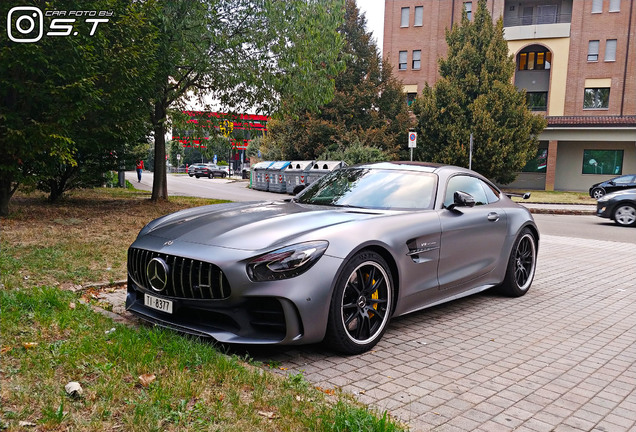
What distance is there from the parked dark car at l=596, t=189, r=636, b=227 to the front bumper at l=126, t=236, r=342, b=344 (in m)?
15.4

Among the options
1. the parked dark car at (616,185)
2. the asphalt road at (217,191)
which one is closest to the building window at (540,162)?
the parked dark car at (616,185)

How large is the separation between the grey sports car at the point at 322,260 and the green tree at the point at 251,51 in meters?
10.2

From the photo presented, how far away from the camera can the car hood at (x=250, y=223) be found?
4086 millimetres

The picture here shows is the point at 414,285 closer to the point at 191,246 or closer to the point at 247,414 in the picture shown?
the point at 191,246

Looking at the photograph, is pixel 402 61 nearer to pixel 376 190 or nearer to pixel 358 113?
pixel 358 113

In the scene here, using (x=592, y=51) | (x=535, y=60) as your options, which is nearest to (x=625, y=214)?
(x=592, y=51)

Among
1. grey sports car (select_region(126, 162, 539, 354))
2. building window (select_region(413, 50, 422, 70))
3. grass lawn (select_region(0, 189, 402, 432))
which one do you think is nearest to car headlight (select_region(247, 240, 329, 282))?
grey sports car (select_region(126, 162, 539, 354))

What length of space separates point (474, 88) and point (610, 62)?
44.9 feet

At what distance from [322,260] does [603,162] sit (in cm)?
4194

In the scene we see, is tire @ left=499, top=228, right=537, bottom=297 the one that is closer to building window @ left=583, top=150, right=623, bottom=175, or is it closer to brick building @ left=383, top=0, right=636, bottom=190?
brick building @ left=383, top=0, right=636, bottom=190

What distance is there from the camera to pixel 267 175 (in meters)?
33.5

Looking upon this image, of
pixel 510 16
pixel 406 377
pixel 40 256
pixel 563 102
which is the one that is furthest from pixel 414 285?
pixel 510 16

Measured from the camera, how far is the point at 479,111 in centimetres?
3169

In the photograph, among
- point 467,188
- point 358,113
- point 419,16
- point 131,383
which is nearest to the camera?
point 131,383
